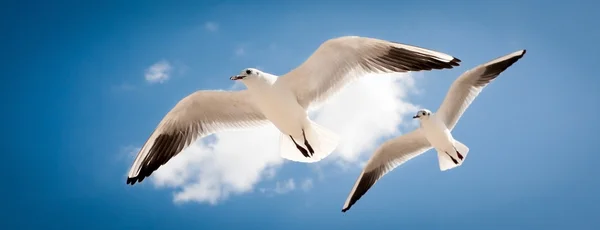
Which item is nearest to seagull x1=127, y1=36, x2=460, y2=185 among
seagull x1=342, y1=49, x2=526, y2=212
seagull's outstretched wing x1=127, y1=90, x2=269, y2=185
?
seagull's outstretched wing x1=127, y1=90, x2=269, y2=185

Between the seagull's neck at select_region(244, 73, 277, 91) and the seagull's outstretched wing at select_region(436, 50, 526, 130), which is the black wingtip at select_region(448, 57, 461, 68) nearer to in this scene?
the seagull's neck at select_region(244, 73, 277, 91)

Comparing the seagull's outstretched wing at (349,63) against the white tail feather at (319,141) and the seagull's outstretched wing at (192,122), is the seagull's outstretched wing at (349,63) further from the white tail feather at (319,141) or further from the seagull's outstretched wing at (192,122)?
the seagull's outstretched wing at (192,122)

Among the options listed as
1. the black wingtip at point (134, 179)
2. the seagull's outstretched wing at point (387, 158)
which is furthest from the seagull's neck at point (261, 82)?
the seagull's outstretched wing at point (387, 158)

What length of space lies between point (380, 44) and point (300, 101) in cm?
67

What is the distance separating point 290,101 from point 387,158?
6.01 feet

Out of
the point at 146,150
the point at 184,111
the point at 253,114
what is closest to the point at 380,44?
the point at 253,114

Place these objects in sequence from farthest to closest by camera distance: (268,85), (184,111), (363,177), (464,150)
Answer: (363,177) < (464,150) < (184,111) < (268,85)

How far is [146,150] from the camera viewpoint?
193 inches

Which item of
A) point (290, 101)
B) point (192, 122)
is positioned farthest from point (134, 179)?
point (290, 101)

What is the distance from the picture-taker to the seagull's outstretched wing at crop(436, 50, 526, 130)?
5660 millimetres

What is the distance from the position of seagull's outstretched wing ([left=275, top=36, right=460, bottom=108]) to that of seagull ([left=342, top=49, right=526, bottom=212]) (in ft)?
4.18

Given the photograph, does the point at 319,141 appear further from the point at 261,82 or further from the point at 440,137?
the point at 440,137

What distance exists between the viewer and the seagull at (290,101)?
4.40m

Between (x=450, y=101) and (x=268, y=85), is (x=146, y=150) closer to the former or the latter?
(x=268, y=85)
